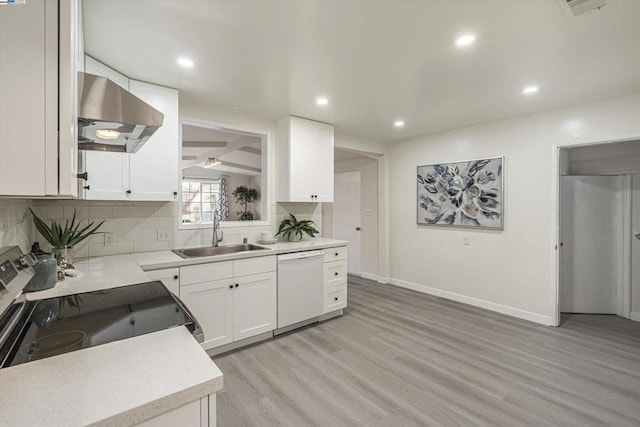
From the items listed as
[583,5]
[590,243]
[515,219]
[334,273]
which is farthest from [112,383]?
[590,243]

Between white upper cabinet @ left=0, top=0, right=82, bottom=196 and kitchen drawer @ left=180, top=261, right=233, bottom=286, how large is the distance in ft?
5.28

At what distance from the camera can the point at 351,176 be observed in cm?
569

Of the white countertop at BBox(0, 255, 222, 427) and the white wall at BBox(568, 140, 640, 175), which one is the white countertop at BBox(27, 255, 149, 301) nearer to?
the white countertop at BBox(0, 255, 222, 427)

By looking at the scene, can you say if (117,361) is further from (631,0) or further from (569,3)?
(631,0)

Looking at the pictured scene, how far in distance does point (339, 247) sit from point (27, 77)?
2985 millimetres

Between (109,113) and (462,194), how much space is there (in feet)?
12.7

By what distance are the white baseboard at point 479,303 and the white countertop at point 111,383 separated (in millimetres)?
3780

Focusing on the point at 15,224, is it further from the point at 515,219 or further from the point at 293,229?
the point at 515,219

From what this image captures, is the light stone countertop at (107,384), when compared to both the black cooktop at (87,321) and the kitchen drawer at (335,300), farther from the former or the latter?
the kitchen drawer at (335,300)

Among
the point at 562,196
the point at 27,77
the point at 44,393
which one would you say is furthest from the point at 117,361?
the point at 562,196

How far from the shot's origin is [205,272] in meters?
2.45

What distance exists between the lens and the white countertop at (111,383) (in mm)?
608

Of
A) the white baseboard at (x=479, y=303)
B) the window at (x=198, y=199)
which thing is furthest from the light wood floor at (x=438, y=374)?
the window at (x=198, y=199)

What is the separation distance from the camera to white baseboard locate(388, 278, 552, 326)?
332 centimetres
